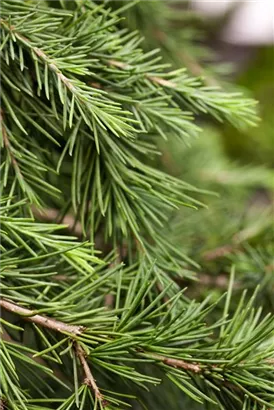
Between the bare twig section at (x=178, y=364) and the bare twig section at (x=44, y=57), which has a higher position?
the bare twig section at (x=44, y=57)

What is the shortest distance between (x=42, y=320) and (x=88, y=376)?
44 mm

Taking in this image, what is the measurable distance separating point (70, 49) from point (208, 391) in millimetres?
234

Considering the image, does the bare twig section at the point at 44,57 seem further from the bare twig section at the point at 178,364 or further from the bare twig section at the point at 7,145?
the bare twig section at the point at 178,364

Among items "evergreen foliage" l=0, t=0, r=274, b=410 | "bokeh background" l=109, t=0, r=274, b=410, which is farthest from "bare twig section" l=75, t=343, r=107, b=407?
"bokeh background" l=109, t=0, r=274, b=410

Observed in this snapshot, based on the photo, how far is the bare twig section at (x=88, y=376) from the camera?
35cm

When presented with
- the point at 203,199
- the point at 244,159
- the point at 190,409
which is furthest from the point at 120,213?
the point at 244,159

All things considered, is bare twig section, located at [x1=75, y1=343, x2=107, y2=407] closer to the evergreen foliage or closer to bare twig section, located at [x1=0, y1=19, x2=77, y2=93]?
the evergreen foliage

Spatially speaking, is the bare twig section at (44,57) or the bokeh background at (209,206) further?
the bokeh background at (209,206)

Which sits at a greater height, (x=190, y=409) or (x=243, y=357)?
(x=243, y=357)

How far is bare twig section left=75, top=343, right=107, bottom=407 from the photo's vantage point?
347 mm

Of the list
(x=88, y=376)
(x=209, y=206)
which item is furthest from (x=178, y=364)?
(x=209, y=206)

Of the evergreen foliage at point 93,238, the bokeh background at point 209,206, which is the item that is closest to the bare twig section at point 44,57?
the evergreen foliage at point 93,238

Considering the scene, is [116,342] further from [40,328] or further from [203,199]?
[203,199]

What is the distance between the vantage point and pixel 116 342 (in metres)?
0.35
